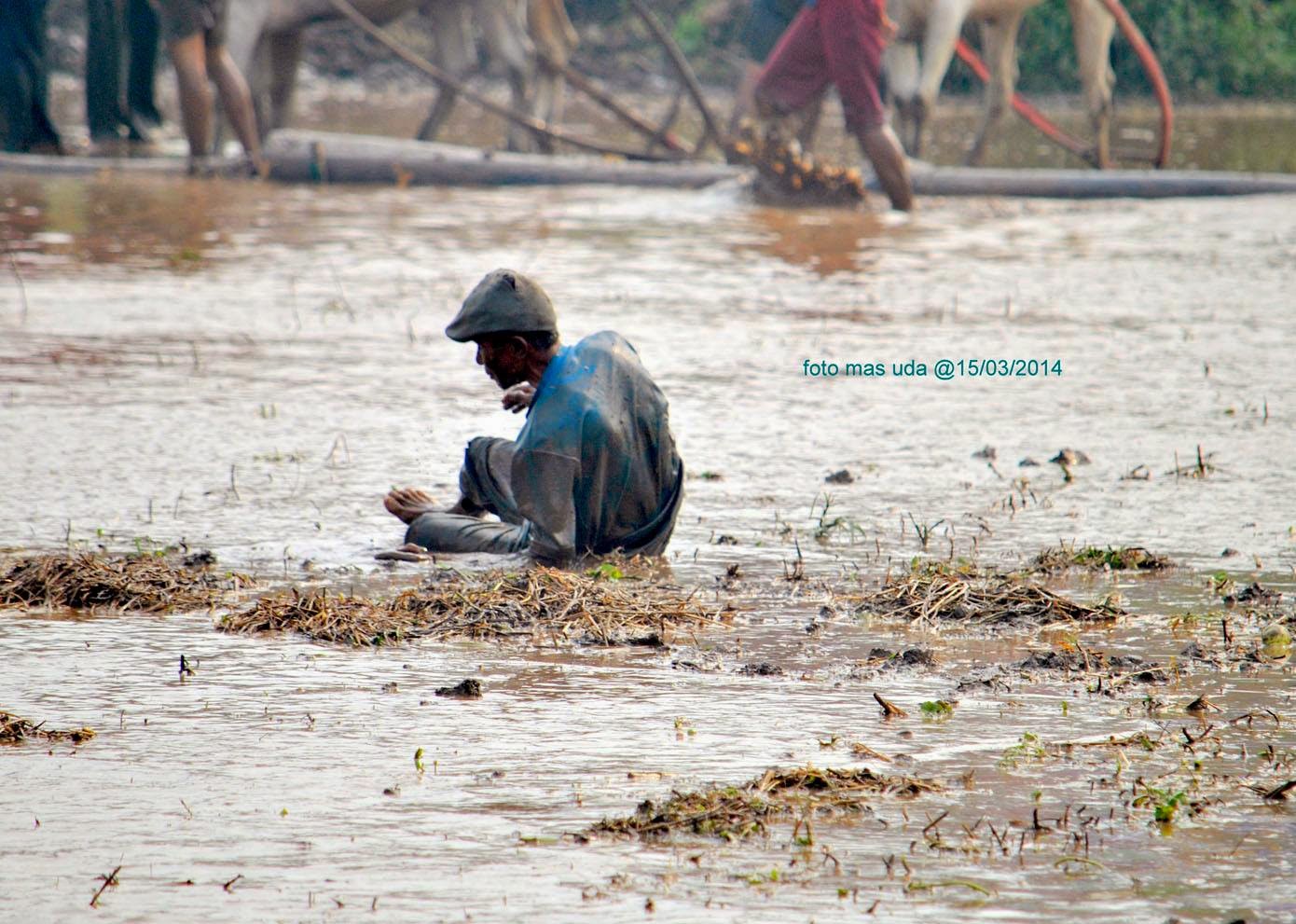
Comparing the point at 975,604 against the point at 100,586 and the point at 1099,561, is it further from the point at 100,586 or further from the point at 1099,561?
the point at 100,586

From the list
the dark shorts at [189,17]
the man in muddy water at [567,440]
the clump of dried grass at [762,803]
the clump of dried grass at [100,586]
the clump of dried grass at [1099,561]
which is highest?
the dark shorts at [189,17]

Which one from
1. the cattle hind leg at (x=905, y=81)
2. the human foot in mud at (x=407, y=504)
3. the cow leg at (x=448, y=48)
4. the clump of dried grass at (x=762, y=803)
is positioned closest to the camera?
the clump of dried grass at (x=762, y=803)

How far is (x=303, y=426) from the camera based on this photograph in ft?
21.5

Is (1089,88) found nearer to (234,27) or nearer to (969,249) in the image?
(969,249)

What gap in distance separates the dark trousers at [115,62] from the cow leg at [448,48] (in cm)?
205

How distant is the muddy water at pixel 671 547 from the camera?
3090 mm

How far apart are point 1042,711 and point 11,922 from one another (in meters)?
1.90

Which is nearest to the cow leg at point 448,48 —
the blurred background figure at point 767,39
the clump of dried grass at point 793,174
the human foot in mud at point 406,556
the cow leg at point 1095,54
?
the blurred background figure at point 767,39

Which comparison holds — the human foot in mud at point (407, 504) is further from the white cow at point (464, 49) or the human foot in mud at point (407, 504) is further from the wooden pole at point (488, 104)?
the white cow at point (464, 49)

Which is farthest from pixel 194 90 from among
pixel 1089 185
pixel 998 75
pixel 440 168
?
pixel 998 75

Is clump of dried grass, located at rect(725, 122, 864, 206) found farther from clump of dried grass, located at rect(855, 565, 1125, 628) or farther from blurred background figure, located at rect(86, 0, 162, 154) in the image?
clump of dried grass, located at rect(855, 565, 1125, 628)

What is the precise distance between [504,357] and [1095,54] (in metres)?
11.0

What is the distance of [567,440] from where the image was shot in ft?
15.3

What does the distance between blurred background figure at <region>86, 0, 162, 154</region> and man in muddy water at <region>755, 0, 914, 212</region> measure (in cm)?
501
